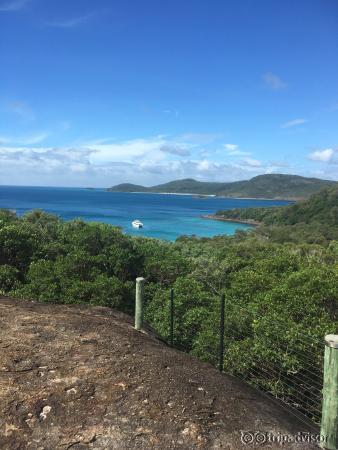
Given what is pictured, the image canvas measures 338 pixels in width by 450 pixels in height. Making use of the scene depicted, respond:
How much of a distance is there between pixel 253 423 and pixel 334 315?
750 centimetres

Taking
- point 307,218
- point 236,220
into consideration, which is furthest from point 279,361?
point 236,220

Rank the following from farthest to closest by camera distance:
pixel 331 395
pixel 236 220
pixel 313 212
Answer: pixel 236 220 < pixel 313 212 < pixel 331 395

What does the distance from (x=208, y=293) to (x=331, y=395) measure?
966cm

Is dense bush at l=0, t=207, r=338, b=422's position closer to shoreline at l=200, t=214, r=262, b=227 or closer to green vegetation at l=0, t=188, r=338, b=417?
green vegetation at l=0, t=188, r=338, b=417

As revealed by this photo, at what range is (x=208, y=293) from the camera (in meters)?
12.9

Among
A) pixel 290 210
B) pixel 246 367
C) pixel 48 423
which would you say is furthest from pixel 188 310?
pixel 290 210

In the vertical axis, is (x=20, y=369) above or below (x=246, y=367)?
above

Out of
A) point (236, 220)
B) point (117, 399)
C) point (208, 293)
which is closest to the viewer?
point (117, 399)

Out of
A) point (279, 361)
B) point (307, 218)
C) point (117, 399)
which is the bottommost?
point (307, 218)

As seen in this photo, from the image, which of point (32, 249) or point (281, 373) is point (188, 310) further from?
point (32, 249)

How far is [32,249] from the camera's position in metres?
15.3

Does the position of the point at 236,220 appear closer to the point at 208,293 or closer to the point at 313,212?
the point at 313,212

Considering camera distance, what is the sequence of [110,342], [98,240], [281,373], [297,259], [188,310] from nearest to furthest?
[110,342], [281,373], [188,310], [297,259], [98,240]

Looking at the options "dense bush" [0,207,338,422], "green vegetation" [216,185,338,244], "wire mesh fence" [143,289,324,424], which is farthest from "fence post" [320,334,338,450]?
"green vegetation" [216,185,338,244]
